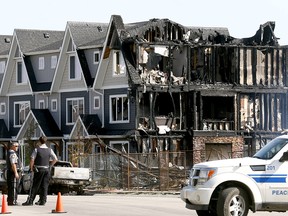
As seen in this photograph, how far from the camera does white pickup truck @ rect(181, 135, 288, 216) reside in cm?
2372

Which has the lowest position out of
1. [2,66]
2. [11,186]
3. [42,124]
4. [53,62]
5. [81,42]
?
[11,186]

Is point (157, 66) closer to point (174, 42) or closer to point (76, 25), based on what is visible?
point (174, 42)

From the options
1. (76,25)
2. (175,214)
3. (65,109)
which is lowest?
(175,214)

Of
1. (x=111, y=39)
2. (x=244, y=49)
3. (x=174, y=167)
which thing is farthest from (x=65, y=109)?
(x=174, y=167)

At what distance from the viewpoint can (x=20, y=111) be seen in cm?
8231

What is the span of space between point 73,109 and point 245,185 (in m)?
54.1

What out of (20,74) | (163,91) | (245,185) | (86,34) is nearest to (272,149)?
(245,185)

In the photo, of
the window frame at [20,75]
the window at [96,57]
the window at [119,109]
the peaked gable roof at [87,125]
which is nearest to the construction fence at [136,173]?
the window at [119,109]

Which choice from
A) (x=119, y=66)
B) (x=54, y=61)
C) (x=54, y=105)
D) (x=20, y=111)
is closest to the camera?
(x=119, y=66)

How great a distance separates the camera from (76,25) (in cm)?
7662

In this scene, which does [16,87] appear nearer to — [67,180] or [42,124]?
[42,124]

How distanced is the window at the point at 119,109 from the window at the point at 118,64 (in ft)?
5.04

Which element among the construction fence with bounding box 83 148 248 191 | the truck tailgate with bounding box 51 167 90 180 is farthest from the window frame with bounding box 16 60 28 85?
the truck tailgate with bounding box 51 167 90 180

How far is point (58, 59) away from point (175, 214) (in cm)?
5102
